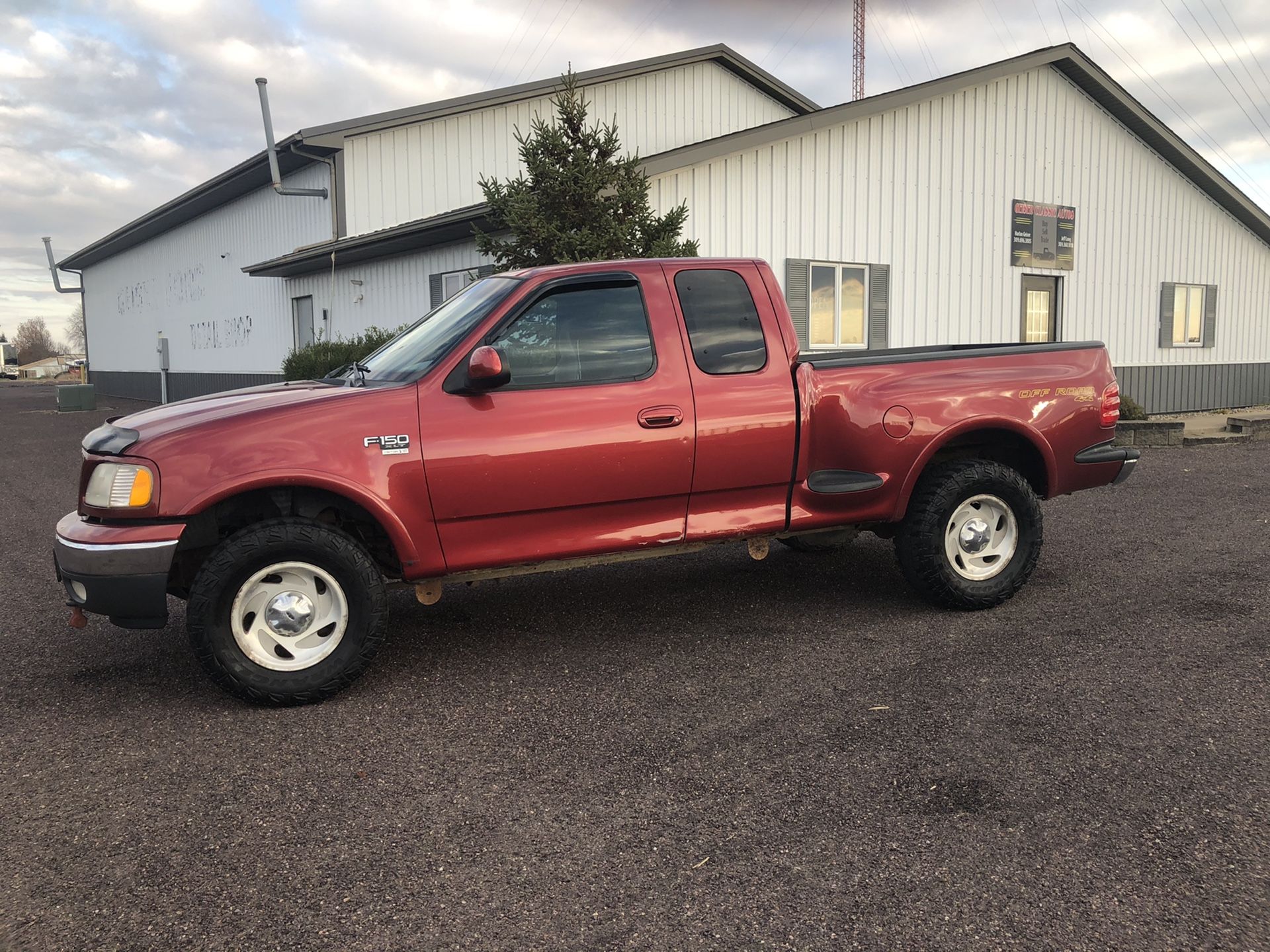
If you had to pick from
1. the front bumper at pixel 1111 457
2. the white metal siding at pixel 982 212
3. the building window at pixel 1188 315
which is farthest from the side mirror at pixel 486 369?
the building window at pixel 1188 315

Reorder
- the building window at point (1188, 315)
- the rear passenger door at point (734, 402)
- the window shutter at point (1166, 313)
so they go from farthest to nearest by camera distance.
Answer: the building window at point (1188, 315) < the window shutter at point (1166, 313) < the rear passenger door at point (734, 402)

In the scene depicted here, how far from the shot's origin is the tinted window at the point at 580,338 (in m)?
4.76

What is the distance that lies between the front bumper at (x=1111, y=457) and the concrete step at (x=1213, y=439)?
9.01 meters

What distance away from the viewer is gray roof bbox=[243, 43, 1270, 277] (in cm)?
1322

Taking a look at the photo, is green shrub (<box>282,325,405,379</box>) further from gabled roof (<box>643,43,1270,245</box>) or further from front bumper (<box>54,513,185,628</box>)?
front bumper (<box>54,513,185,628</box>)

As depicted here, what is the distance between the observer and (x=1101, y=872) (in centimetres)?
287

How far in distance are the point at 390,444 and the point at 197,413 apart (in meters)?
0.87

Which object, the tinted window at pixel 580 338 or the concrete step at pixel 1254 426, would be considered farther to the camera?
the concrete step at pixel 1254 426

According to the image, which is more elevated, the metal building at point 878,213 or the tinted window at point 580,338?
the metal building at point 878,213

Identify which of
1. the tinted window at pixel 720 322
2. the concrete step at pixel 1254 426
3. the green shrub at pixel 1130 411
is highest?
the tinted window at pixel 720 322

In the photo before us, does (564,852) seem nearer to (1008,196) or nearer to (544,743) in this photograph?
(544,743)

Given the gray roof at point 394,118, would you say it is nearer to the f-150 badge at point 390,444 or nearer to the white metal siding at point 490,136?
the white metal siding at point 490,136

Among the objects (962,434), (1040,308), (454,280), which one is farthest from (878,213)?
(962,434)

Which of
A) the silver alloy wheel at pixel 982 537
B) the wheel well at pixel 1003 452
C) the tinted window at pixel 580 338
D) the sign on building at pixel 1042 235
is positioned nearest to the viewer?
the tinted window at pixel 580 338
